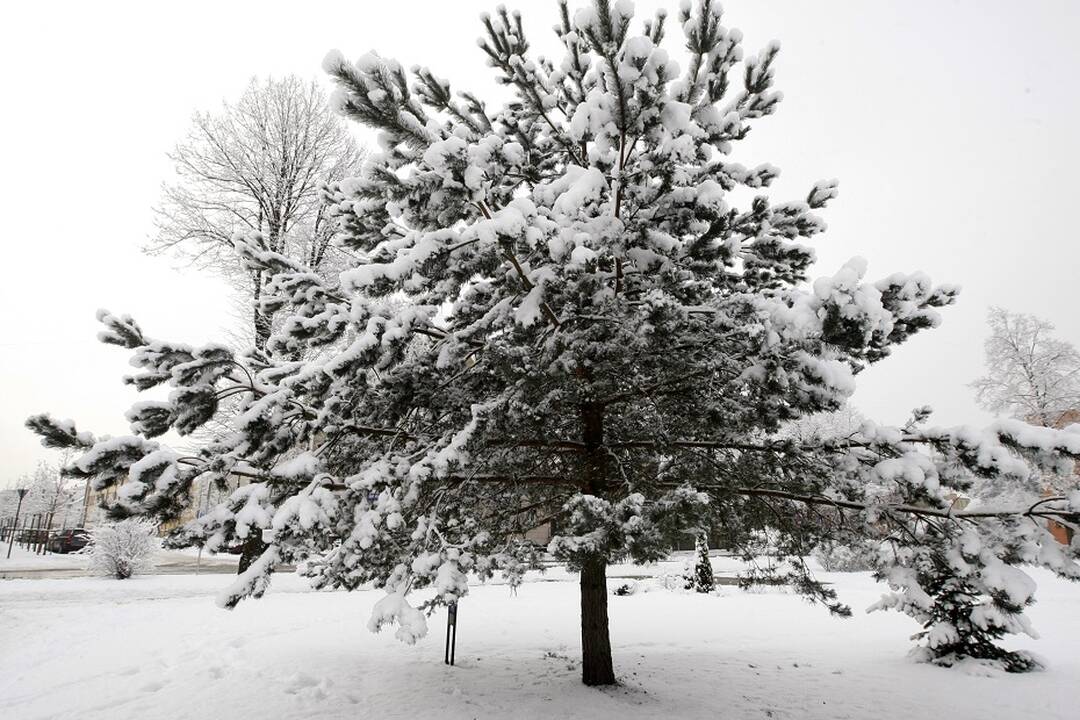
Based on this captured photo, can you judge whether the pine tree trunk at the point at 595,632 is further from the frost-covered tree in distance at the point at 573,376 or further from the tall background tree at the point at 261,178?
the tall background tree at the point at 261,178

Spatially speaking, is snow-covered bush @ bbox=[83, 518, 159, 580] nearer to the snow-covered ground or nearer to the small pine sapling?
the snow-covered ground

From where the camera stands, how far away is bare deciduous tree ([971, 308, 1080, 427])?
68.8ft

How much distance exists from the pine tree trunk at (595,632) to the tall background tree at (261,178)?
10.7m

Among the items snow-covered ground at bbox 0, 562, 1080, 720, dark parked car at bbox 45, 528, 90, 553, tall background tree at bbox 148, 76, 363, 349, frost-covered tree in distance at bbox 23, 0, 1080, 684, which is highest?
tall background tree at bbox 148, 76, 363, 349

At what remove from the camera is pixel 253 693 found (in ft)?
17.8

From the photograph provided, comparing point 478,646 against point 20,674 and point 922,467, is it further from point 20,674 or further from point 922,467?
point 922,467

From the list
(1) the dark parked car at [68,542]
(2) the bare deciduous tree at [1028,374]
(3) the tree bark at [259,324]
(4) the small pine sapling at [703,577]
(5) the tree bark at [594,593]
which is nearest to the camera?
(5) the tree bark at [594,593]

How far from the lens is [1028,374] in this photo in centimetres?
2172

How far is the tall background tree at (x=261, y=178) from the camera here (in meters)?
13.7

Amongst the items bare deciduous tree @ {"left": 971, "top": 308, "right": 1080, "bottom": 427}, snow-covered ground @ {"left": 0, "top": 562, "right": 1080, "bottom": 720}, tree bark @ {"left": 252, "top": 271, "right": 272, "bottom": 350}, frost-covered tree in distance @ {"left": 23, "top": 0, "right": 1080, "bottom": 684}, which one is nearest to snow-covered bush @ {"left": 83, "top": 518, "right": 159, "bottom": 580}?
snow-covered ground @ {"left": 0, "top": 562, "right": 1080, "bottom": 720}

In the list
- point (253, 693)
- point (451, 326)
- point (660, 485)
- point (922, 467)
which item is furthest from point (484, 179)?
point (253, 693)

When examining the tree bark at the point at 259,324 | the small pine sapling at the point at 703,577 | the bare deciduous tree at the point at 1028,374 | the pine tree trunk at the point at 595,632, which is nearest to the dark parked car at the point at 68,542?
the tree bark at the point at 259,324

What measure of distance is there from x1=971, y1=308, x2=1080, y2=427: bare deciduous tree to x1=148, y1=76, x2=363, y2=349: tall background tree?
954 inches

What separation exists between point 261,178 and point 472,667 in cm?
1215
